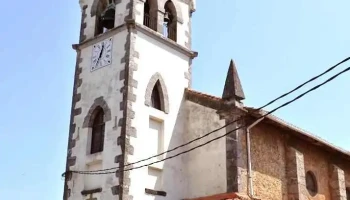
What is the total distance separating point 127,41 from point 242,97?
4.72 meters

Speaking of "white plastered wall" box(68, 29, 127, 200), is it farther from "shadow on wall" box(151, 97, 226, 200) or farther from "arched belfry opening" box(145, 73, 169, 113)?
"shadow on wall" box(151, 97, 226, 200)

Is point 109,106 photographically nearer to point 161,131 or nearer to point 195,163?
point 161,131

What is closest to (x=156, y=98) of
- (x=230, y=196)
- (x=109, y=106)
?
(x=109, y=106)

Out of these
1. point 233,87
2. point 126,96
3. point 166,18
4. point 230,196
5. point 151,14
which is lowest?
point 230,196

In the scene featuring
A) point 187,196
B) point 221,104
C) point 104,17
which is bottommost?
point 187,196

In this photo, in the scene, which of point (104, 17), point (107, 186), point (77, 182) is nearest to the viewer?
point (107, 186)

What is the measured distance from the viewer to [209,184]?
17.2m

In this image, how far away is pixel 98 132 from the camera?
59.8 feet

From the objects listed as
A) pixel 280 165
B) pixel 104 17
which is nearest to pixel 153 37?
pixel 104 17

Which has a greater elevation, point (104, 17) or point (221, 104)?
point (104, 17)

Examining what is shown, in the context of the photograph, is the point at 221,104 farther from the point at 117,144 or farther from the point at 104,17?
the point at 104,17

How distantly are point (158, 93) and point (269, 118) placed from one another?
428 cm

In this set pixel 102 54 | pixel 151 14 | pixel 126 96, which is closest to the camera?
pixel 126 96

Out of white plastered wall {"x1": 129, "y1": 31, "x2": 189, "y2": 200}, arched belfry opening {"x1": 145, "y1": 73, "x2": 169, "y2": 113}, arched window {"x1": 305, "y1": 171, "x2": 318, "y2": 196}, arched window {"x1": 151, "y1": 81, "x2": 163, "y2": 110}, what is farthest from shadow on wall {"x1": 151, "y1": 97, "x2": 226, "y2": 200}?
arched window {"x1": 305, "y1": 171, "x2": 318, "y2": 196}
